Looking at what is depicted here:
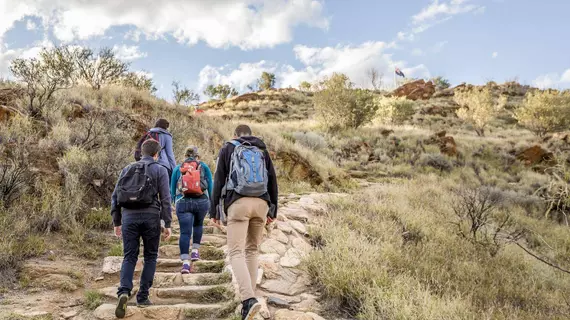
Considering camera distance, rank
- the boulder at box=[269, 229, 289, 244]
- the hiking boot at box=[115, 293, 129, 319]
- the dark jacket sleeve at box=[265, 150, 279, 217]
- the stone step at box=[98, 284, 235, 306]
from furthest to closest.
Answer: the boulder at box=[269, 229, 289, 244] < the stone step at box=[98, 284, 235, 306] < the dark jacket sleeve at box=[265, 150, 279, 217] < the hiking boot at box=[115, 293, 129, 319]

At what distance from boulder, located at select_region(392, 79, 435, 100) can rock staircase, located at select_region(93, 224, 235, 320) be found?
154ft

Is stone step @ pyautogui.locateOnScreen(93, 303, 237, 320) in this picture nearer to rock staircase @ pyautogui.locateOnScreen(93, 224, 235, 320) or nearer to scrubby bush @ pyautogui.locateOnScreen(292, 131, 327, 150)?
rock staircase @ pyautogui.locateOnScreen(93, 224, 235, 320)

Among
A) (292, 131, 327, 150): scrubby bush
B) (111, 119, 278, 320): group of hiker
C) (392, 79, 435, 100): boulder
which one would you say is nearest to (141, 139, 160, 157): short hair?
(111, 119, 278, 320): group of hiker

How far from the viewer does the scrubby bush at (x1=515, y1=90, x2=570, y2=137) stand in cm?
2820

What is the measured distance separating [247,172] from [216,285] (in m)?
1.74

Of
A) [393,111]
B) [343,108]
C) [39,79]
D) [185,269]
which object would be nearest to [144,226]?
[185,269]

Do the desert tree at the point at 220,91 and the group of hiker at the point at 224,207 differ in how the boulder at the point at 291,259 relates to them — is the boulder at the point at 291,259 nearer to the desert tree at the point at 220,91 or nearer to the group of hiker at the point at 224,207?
the group of hiker at the point at 224,207

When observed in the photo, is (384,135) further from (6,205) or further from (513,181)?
(6,205)

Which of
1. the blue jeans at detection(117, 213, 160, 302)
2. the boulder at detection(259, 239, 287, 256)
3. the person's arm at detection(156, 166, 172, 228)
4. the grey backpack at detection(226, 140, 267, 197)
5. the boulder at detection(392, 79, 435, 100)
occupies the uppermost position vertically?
the boulder at detection(392, 79, 435, 100)

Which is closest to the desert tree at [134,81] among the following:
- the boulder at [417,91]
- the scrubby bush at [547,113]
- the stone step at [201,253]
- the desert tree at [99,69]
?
the desert tree at [99,69]

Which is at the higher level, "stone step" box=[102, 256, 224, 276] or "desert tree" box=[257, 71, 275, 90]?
"desert tree" box=[257, 71, 275, 90]

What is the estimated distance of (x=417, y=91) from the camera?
4881cm

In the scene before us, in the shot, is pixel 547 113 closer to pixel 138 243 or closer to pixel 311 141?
pixel 311 141

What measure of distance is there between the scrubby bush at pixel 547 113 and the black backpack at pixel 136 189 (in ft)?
109
